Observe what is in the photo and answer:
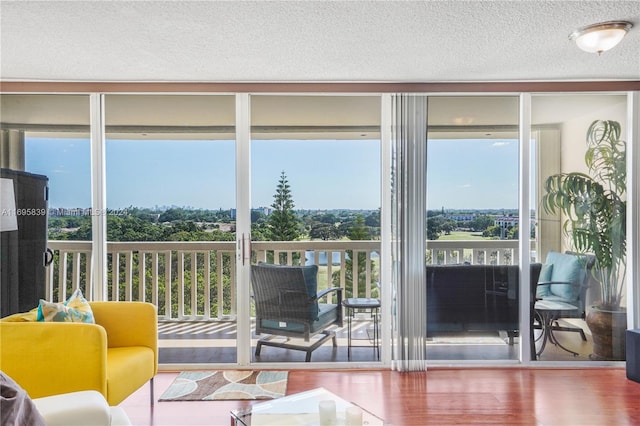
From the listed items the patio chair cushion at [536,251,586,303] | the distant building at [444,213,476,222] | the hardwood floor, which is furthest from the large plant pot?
the distant building at [444,213,476,222]

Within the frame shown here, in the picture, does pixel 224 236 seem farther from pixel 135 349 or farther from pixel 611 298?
pixel 611 298

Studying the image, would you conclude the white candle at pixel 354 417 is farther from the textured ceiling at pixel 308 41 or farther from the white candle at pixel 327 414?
the textured ceiling at pixel 308 41

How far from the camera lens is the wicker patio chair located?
344 cm

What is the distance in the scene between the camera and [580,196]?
3484mm

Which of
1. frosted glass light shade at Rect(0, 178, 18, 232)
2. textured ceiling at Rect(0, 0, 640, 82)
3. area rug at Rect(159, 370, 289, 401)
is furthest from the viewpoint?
frosted glass light shade at Rect(0, 178, 18, 232)

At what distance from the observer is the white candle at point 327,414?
6.32 ft

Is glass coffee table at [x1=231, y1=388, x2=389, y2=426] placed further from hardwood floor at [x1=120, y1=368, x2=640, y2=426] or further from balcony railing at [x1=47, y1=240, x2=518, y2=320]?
balcony railing at [x1=47, y1=240, x2=518, y2=320]

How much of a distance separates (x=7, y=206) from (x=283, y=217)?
2.07m

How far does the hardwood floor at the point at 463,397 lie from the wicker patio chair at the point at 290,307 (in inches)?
11.7

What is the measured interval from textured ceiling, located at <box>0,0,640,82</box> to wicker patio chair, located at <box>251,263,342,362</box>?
158cm

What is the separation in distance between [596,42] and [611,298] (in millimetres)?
2149

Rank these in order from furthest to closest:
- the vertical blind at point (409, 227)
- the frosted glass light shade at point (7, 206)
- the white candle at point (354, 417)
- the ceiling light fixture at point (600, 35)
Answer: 1. the vertical blind at point (409, 227)
2. the frosted glass light shade at point (7, 206)
3. the ceiling light fixture at point (600, 35)
4. the white candle at point (354, 417)

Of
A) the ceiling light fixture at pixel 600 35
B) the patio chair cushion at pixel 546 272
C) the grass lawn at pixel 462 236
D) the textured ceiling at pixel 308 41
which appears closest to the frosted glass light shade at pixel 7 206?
the textured ceiling at pixel 308 41

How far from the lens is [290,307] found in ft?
11.3
